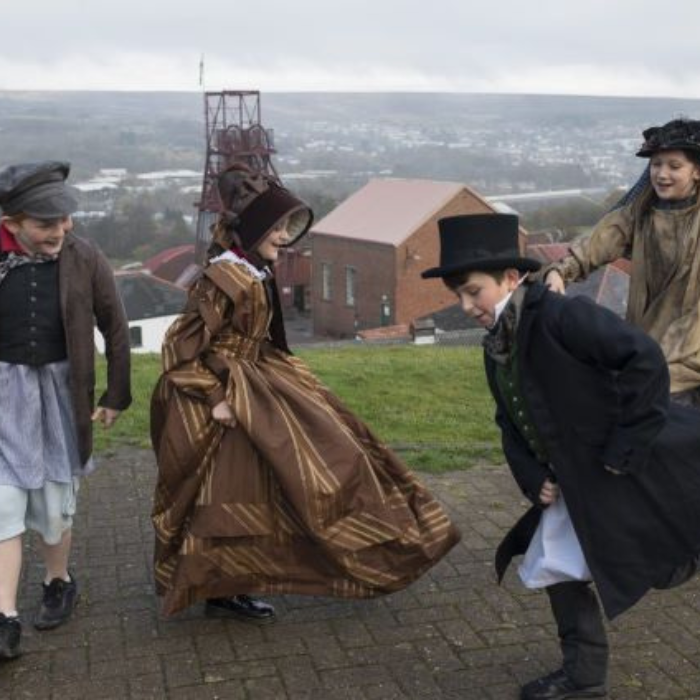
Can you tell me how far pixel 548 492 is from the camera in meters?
3.48

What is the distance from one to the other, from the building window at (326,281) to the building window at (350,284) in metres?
1.36

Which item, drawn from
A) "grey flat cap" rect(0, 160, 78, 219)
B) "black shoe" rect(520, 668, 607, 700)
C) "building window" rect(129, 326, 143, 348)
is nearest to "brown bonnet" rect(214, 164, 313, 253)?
"grey flat cap" rect(0, 160, 78, 219)

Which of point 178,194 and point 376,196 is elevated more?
point 376,196

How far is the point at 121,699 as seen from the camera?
375cm

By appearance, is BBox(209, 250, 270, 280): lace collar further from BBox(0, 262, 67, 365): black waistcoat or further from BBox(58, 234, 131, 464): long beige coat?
BBox(0, 262, 67, 365): black waistcoat

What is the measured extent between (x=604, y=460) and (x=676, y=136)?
1.60m

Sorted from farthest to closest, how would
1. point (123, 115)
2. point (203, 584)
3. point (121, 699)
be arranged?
point (123, 115)
point (203, 584)
point (121, 699)

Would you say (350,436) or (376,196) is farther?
(376,196)

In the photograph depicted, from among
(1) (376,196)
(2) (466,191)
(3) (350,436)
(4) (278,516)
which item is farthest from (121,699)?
(1) (376,196)

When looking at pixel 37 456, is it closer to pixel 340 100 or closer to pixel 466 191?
pixel 466 191

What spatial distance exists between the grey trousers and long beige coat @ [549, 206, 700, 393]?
1238mm

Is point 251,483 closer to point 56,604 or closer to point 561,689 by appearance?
point 56,604

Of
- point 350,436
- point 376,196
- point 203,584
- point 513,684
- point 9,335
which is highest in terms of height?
point 9,335

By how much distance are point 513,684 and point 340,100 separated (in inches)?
7774
